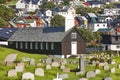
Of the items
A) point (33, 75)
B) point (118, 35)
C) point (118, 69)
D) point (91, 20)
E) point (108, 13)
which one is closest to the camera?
point (33, 75)

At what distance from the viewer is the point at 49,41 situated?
67562 millimetres

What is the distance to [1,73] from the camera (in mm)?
38031

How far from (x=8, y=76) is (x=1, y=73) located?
6.03 feet

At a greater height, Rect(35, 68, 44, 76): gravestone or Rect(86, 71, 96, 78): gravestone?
Rect(35, 68, 44, 76): gravestone

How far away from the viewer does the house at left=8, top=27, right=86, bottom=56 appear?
6738 centimetres

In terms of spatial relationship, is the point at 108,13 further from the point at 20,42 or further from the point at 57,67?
the point at 57,67

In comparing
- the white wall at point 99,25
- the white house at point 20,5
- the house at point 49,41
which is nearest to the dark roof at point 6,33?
the house at point 49,41

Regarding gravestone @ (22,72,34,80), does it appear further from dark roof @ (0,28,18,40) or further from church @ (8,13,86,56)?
dark roof @ (0,28,18,40)

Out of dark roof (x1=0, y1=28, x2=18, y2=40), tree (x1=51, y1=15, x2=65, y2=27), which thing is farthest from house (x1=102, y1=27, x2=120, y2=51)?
tree (x1=51, y1=15, x2=65, y2=27)

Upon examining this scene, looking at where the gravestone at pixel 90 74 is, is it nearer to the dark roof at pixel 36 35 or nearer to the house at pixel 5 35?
the dark roof at pixel 36 35

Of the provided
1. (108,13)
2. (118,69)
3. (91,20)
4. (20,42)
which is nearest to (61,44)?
(20,42)

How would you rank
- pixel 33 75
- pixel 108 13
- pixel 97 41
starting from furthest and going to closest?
pixel 108 13 < pixel 97 41 < pixel 33 75

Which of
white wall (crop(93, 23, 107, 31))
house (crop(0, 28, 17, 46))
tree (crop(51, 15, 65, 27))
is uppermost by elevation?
house (crop(0, 28, 17, 46))

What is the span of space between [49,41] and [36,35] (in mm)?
2970
